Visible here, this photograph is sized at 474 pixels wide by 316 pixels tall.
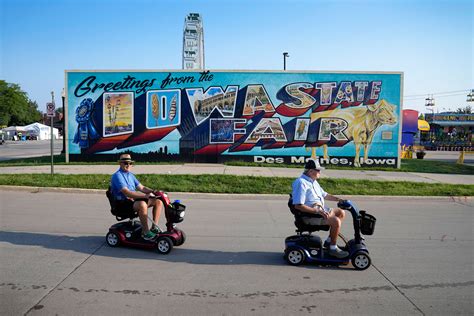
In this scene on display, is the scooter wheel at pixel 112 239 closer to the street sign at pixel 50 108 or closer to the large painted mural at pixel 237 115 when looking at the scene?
the street sign at pixel 50 108

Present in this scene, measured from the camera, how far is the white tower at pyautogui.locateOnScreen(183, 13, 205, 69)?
27469 mm

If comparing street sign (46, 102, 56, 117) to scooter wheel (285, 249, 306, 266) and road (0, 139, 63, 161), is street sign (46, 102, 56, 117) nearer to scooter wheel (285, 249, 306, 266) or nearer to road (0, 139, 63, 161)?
scooter wheel (285, 249, 306, 266)

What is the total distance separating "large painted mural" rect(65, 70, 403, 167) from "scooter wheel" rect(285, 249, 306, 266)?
46.3 feet

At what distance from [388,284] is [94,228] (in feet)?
17.2

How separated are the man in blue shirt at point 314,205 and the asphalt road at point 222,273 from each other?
1.26 ft

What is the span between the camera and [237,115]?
65.0ft

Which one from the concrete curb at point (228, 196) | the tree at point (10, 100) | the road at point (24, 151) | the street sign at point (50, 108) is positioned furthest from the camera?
the tree at point (10, 100)

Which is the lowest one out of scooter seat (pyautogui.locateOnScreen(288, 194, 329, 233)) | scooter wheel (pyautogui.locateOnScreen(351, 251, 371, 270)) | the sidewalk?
scooter wheel (pyautogui.locateOnScreen(351, 251, 371, 270))

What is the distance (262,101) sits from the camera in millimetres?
19750

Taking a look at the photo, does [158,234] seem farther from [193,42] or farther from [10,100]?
[10,100]

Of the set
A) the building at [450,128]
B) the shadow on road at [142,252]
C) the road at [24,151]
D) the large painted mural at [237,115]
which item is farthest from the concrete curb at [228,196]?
the building at [450,128]

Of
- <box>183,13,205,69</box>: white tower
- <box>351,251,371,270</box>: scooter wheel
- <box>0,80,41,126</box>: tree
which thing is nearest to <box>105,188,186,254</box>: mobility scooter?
<box>351,251,371,270</box>: scooter wheel

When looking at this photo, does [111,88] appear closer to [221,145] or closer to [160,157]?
[160,157]

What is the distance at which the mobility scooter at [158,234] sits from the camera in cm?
635
